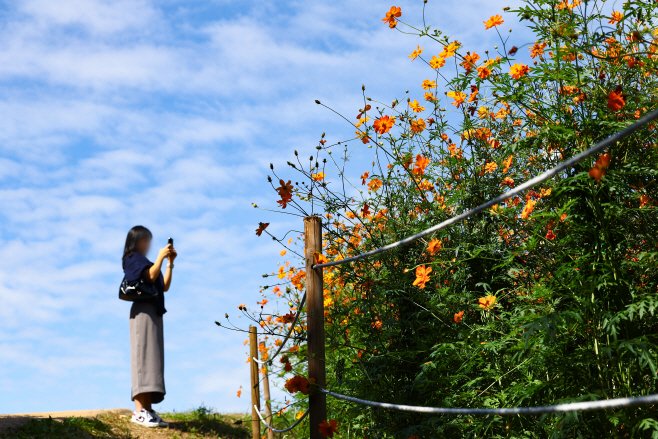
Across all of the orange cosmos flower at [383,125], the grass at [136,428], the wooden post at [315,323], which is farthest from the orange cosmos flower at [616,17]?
the grass at [136,428]

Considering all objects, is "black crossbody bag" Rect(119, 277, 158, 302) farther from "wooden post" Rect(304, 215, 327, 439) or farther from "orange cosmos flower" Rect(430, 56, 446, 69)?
"orange cosmos flower" Rect(430, 56, 446, 69)

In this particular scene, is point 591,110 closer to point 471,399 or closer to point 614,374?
point 614,374

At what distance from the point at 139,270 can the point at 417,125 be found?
10.5ft

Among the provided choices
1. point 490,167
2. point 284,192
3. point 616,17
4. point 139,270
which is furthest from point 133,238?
point 616,17

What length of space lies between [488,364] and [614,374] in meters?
0.70

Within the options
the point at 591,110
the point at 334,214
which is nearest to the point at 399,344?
the point at 334,214

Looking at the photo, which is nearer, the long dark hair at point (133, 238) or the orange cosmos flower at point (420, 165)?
the orange cosmos flower at point (420, 165)

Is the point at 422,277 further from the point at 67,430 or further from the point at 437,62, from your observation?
the point at 67,430

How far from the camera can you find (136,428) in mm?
5652

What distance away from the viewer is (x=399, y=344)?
10.8ft

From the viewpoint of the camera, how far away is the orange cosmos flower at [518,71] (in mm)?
3102

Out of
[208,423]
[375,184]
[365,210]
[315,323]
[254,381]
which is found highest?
[375,184]

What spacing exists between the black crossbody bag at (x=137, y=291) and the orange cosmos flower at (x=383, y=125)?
122 inches

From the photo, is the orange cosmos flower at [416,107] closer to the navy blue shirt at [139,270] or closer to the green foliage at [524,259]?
the green foliage at [524,259]
